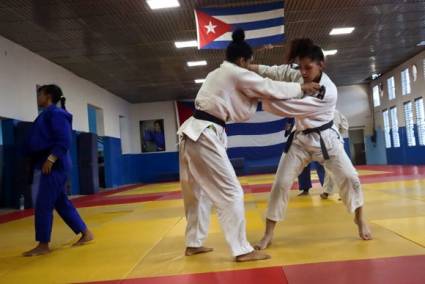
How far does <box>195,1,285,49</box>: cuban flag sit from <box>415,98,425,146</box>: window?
10.4 meters

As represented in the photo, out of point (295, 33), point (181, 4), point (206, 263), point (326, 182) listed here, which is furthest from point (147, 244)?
point (295, 33)

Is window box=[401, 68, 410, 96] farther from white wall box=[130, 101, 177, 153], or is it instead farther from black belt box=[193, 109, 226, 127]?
black belt box=[193, 109, 226, 127]

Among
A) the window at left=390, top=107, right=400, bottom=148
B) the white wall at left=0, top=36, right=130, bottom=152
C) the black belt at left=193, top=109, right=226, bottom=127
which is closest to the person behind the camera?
the black belt at left=193, top=109, right=226, bottom=127

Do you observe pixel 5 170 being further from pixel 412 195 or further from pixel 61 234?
pixel 412 195

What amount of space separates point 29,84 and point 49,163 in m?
7.67

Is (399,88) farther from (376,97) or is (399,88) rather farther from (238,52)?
(238,52)

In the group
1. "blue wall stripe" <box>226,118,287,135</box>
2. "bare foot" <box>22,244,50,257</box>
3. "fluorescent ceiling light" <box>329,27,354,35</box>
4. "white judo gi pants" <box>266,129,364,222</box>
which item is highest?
"fluorescent ceiling light" <box>329,27,354,35</box>

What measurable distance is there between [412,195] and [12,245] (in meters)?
5.35

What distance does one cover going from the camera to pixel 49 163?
431 cm

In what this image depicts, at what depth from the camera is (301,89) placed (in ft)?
11.4

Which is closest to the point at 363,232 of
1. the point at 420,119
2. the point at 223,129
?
the point at 223,129

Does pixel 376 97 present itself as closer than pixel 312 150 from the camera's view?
No

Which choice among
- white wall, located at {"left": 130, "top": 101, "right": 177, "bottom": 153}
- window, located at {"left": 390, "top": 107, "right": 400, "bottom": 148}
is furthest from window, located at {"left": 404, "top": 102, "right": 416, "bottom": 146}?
white wall, located at {"left": 130, "top": 101, "right": 177, "bottom": 153}

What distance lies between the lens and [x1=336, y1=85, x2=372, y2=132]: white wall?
22.0m
